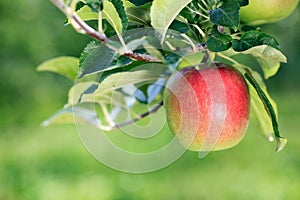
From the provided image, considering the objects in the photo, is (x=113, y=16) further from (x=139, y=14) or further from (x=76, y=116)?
(x=76, y=116)

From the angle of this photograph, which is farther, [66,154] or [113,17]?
[66,154]

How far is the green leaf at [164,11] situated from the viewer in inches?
20.0

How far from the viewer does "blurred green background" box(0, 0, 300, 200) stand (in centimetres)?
311

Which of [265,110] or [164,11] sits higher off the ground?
[164,11]

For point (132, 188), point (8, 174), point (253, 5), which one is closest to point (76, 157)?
point (8, 174)

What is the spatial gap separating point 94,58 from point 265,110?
0.21 m

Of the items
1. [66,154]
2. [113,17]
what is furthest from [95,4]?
[66,154]

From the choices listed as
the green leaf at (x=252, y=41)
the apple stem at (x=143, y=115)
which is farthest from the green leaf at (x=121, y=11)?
the apple stem at (x=143, y=115)

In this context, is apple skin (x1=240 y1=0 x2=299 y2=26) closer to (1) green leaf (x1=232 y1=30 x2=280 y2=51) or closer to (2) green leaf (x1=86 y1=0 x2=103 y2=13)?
(1) green leaf (x1=232 y1=30 x2=280 y2=51)

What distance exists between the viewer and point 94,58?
1.71 feet

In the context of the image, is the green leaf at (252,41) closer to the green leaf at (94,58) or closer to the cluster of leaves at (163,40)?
the cluster of leaves at (163,40)

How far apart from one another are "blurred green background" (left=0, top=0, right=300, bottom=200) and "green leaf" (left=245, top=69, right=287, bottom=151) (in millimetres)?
2313

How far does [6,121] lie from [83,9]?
15.2ft

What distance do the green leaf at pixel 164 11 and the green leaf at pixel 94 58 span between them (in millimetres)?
49
